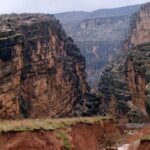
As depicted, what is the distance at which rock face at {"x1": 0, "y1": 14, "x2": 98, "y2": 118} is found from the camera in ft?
263

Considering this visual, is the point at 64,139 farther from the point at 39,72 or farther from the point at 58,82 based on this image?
the point at 58,82

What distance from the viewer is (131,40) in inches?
7623

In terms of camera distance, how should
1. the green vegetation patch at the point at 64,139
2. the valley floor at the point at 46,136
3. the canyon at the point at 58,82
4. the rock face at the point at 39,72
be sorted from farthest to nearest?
1. the rock face at the point at 39,72
2. the canyon at the point at 58,82
3. the green vegetation patch at the point at 64,139
4. the valley floor at the point at 46,136

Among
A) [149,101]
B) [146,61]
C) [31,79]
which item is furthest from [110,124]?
[31,79]

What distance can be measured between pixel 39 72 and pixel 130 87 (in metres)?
17.7

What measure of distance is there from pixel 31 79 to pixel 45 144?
75.9 meters

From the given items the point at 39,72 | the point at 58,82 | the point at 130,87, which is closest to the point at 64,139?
the point at 130,87

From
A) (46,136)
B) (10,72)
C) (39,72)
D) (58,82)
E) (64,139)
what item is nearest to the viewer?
(46,136)

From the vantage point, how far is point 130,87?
9856cm

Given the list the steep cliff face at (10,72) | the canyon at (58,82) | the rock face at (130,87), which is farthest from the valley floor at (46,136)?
the steep cliff face at (10,72)

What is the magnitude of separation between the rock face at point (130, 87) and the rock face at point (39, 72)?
6.06 metres

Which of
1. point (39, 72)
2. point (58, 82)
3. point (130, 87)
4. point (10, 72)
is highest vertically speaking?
point (10, 72)

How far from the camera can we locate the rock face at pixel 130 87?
81062 mm

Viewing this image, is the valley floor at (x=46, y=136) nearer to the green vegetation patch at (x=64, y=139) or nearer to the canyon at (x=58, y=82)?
the green vegetation patch at (x=64, y=139)
